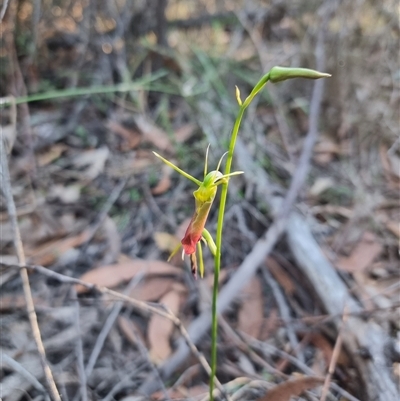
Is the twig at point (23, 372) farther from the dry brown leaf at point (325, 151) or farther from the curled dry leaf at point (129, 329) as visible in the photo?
the dry brown leaf at point (325, 151)

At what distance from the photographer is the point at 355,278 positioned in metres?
1.48

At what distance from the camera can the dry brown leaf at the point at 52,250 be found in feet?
4.76

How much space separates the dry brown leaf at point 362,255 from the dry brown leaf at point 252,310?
0.94 ft

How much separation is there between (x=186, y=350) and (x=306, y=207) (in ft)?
2.61

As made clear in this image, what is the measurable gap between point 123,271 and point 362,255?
2.61 feet

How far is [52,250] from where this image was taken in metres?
1.50

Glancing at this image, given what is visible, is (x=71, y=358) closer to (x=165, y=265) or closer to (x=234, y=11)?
(x=165, y=265)

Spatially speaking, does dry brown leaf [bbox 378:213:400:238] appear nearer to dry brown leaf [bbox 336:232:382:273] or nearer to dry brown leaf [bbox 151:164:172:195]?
dry brown leaf [bbox 336:232:382:273]

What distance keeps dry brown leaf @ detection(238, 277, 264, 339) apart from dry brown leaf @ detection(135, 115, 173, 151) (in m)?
0.76

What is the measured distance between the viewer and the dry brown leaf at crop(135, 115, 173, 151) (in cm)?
198

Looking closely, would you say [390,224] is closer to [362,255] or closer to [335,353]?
[362,255]

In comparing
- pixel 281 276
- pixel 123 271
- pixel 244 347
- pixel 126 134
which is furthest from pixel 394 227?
pixel 126 134

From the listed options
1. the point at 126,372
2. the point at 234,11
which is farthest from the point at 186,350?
the point at 234,11

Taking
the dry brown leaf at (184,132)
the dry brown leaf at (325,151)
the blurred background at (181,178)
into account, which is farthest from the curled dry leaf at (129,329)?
the dry brown leaf at (325,151)
